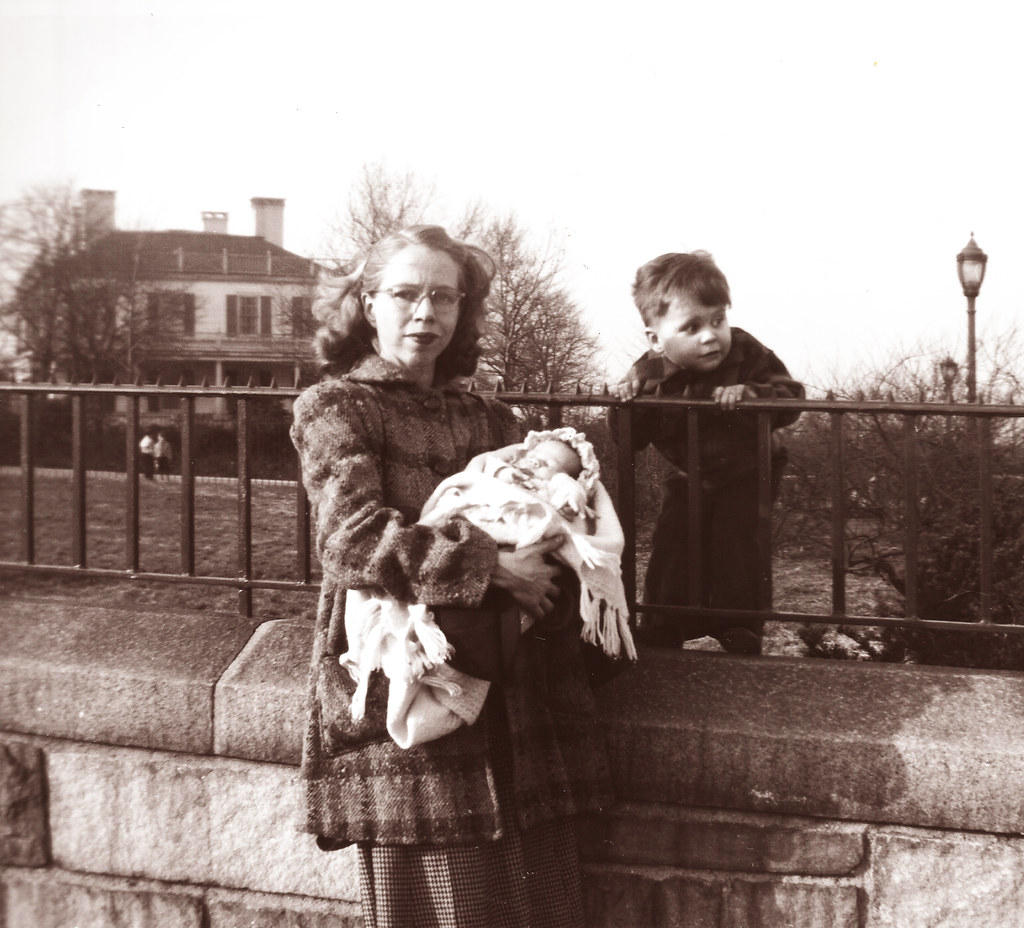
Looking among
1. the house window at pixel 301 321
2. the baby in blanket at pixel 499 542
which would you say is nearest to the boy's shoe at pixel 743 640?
the baby in blanket at pixel 499 542

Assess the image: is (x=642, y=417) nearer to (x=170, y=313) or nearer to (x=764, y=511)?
(x=764, y=511)

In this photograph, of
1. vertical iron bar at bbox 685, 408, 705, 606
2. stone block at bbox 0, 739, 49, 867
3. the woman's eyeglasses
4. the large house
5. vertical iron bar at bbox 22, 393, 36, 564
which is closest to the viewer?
the woman's eyeglasses

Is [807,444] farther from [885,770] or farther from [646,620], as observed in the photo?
[885,770]

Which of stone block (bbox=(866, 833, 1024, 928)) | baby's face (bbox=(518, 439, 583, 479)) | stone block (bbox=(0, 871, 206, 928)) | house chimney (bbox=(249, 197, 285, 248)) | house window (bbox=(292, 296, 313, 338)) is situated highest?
house chimney (bbox=(249, 197, 285, 248))

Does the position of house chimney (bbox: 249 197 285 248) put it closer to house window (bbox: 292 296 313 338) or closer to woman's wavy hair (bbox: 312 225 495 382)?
house window (bbox: 292 296 313 338)

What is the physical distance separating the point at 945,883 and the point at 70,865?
2.31 m

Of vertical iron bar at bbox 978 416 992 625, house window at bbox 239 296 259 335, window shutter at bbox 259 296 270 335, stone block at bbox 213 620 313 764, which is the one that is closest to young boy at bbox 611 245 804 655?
vertical iron bar at bbox 978 416 992 625

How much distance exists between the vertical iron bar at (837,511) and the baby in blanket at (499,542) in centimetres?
75

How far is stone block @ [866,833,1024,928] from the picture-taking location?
209 cm

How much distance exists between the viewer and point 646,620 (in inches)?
104

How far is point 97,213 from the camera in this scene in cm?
1770

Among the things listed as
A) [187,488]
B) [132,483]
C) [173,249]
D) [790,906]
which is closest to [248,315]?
[173,249]

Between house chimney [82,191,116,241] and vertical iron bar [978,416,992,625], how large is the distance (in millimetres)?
16960

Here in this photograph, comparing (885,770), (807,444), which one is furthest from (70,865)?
(807,444)
